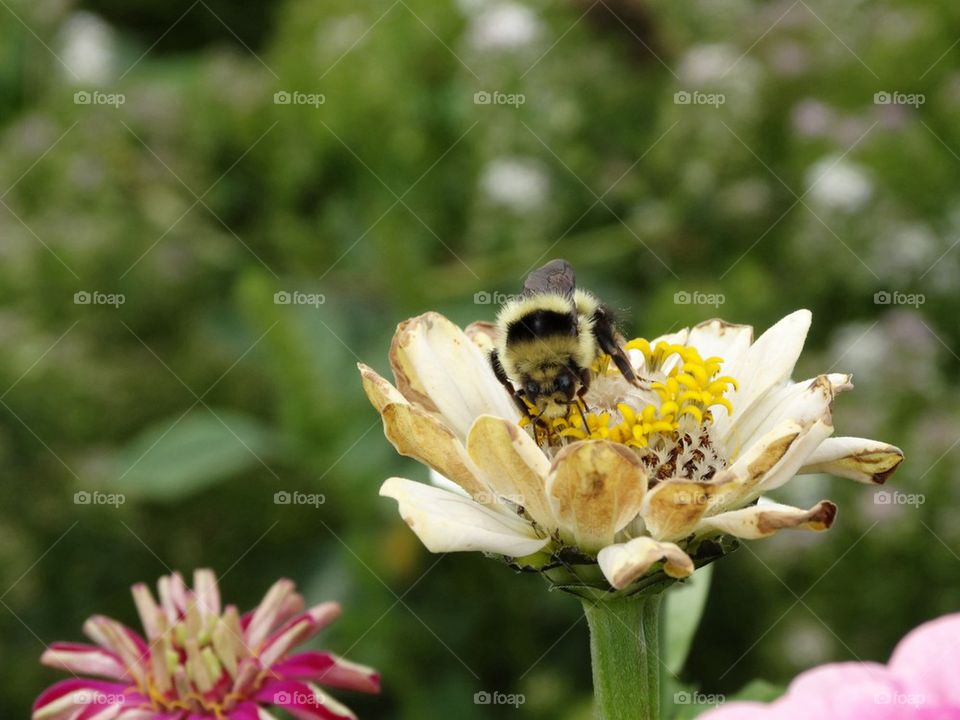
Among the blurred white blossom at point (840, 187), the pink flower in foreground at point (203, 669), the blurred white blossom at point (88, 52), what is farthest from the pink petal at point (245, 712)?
the blurred white blossom at point (88, 52)

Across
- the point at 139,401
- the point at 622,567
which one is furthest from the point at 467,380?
the point at 139,401

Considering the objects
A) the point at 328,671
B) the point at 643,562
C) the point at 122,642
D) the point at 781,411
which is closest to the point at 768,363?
the point at 781,411

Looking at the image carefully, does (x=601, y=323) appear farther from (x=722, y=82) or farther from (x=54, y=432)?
(x=722, y=82)

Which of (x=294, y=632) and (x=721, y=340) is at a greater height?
(x=721, y=340)

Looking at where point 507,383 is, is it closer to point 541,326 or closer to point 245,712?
point 541,326

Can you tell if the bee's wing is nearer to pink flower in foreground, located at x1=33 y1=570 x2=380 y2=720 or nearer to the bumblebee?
the bumblebee

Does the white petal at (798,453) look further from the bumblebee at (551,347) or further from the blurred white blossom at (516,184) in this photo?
the blurred white blossom at (516,184)

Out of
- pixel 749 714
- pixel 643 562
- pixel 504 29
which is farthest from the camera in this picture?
pixel 504 29
